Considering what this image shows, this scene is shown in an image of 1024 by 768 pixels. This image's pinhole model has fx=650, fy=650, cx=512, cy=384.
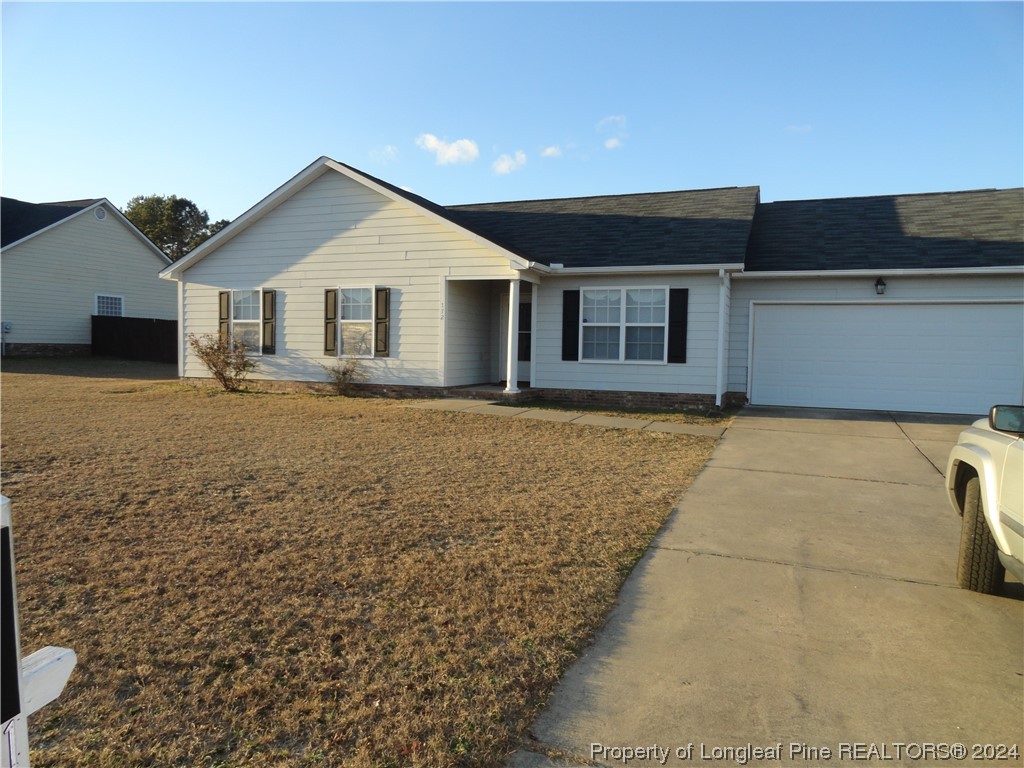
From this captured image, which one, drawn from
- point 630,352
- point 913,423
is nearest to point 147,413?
point 630,352

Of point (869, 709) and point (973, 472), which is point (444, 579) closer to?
point (869, 709)

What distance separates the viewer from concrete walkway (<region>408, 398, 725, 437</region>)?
401 inches

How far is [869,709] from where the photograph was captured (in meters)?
2.70

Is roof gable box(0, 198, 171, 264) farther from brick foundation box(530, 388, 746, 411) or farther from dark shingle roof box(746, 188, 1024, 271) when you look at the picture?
dark shingle roof box(746, 188, 1024, 271)

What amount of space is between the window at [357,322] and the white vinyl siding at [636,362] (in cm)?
329

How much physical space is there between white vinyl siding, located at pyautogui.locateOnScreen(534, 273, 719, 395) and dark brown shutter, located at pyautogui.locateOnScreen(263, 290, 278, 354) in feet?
19.9

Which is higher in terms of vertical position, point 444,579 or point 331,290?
point 331,290

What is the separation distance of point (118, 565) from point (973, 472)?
536 centimetres

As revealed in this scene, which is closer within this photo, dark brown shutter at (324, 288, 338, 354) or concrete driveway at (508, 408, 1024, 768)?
concrete driveway at (508, 408, 1024, 768)

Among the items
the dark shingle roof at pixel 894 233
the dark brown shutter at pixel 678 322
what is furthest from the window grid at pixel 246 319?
the dark shingle roof at pixel 894 233

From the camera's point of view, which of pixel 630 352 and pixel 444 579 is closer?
pixel 444 579

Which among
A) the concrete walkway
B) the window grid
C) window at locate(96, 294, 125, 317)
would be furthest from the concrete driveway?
window at locate(96, 294, 125, 317)

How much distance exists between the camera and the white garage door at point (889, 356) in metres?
12.2

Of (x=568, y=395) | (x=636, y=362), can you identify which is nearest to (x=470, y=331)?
(x=568, y=395)
